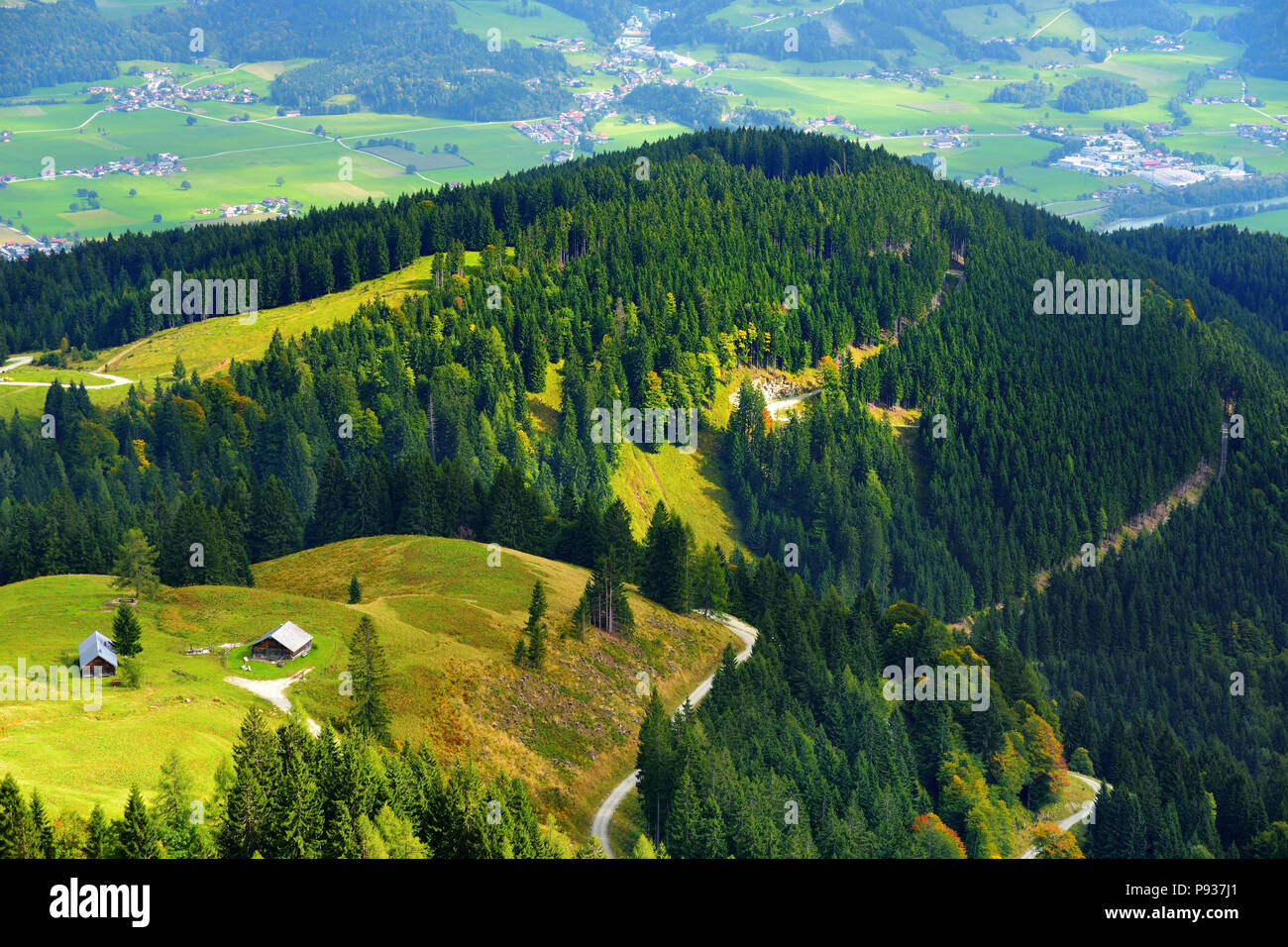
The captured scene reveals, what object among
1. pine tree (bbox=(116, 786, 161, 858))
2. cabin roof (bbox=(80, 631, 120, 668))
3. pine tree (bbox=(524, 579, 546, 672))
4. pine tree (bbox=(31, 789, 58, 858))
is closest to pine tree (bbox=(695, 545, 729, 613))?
pine tree (bbox=(524, 579, 546, 672))

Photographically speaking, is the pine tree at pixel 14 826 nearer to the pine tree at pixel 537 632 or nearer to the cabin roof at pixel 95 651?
the cabin roof at pixel 95 651

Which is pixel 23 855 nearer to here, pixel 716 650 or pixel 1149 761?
pixel 716 650

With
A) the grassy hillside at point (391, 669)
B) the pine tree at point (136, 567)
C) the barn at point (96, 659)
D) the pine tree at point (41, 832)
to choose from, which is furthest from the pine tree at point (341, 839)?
the pine tree at point (136, 567)

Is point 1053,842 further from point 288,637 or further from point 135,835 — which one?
point 135,835

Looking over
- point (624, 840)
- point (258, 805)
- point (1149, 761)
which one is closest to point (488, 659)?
point (624, 840)

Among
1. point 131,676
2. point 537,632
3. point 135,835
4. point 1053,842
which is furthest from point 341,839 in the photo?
point 1053,842
